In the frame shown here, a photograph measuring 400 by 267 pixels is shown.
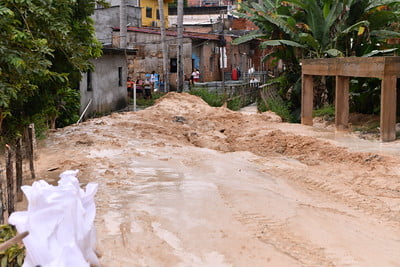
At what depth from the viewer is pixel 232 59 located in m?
42.2

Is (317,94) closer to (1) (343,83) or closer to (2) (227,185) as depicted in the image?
(1) (343,83)

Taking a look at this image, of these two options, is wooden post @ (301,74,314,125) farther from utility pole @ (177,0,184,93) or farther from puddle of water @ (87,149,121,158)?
utility pole @ (177,0,184,93)

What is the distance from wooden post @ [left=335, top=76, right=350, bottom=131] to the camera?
16.8 metres

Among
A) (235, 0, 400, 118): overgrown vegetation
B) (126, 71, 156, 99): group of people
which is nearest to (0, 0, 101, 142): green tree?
(235, 0, 400, 118): overgrown vegetation

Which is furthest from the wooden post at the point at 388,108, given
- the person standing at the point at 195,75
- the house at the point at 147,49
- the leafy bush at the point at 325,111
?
the person standing at the point at 195,75

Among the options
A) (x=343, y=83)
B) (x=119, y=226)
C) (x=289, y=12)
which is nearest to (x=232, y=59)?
(x=289, y=12)

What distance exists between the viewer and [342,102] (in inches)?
665

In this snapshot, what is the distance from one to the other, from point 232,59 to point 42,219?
38.0 m

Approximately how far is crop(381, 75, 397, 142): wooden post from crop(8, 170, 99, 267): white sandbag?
35.3 ft

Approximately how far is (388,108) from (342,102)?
2510 millimetres

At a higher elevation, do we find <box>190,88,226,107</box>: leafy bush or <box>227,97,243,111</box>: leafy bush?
<box>190,88,226,107</box>: leafy bush

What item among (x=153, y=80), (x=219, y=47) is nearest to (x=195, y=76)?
(x=219, y=47)

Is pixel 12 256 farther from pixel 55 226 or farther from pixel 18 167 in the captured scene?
pixel 18 167

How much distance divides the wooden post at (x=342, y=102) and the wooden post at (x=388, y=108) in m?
2.34
